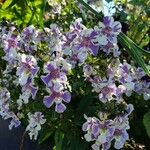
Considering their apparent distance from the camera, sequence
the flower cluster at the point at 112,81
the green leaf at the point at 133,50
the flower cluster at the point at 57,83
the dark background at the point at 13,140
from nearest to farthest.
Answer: the flower cluster at the point at 57,83, the flower cluster at the point at 112,81, the green leaf at the point at 133,50, the dark background at the point at 13,140

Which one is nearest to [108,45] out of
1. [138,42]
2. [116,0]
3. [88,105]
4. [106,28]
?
[106,28]

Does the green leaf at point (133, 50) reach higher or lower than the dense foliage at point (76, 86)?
higher

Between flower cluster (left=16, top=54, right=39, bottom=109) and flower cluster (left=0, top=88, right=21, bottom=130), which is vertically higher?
flower cluster (left=16, top=54, right=39, bottom=109)

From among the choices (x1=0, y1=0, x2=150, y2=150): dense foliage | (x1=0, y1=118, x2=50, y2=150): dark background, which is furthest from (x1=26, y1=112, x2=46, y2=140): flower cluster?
(x1=0, y1=118, x2=50, y2=150): dark background

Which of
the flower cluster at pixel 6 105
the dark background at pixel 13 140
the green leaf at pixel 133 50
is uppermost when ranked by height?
the green leaf at pixel 133 50

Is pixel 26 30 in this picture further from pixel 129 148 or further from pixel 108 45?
pixel 129 148

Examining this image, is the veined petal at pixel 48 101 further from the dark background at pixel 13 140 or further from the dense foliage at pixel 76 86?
the dark background at pixel 13 140

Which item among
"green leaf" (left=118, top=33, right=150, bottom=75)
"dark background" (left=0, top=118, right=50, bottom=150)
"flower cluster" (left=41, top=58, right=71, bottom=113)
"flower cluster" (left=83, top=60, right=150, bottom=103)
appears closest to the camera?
"flower cluster" (left=41, top=58, right=71, bottom=113)

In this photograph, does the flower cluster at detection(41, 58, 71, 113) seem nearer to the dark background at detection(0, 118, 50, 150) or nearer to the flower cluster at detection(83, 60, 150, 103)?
the flower cluster at detection(83, 60, 150, 103)

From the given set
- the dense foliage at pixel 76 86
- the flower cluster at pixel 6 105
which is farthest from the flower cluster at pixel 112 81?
the flower cluster at pixel 6 105
